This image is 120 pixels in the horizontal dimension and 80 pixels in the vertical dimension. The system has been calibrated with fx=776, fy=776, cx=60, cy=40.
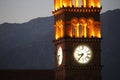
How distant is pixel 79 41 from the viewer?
107750 millimetres

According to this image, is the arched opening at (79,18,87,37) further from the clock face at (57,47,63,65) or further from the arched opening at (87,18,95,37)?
the clock face at (57,47,63,65)

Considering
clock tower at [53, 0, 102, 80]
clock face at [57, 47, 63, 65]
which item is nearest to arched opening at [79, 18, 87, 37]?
clock tower at [53, 0, 102, 80]

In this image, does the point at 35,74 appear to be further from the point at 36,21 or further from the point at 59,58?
the point at 36,21

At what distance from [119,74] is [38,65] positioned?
52.2ft

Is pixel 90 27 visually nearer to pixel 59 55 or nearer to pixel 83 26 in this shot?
pixel 83 26

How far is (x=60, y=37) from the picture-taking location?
109438 millimetres

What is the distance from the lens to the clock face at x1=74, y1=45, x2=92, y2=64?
107750 mm

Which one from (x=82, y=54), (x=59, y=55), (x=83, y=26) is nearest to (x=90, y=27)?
(x=83, y=26)

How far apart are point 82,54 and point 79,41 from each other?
6.09 feet

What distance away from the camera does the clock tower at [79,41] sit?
107500 mm

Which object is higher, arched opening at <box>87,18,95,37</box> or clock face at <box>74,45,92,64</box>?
arched opening at <box>87,18,95,37</box>

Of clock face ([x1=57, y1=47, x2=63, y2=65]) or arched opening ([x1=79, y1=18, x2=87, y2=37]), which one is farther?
clock face ([x1=57, y1=47, x2=63, y2=65])

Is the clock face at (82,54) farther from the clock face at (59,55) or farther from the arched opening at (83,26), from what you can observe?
the clock face at (59,55)

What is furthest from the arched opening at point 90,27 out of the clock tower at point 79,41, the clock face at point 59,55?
the clock face at point 59,55
